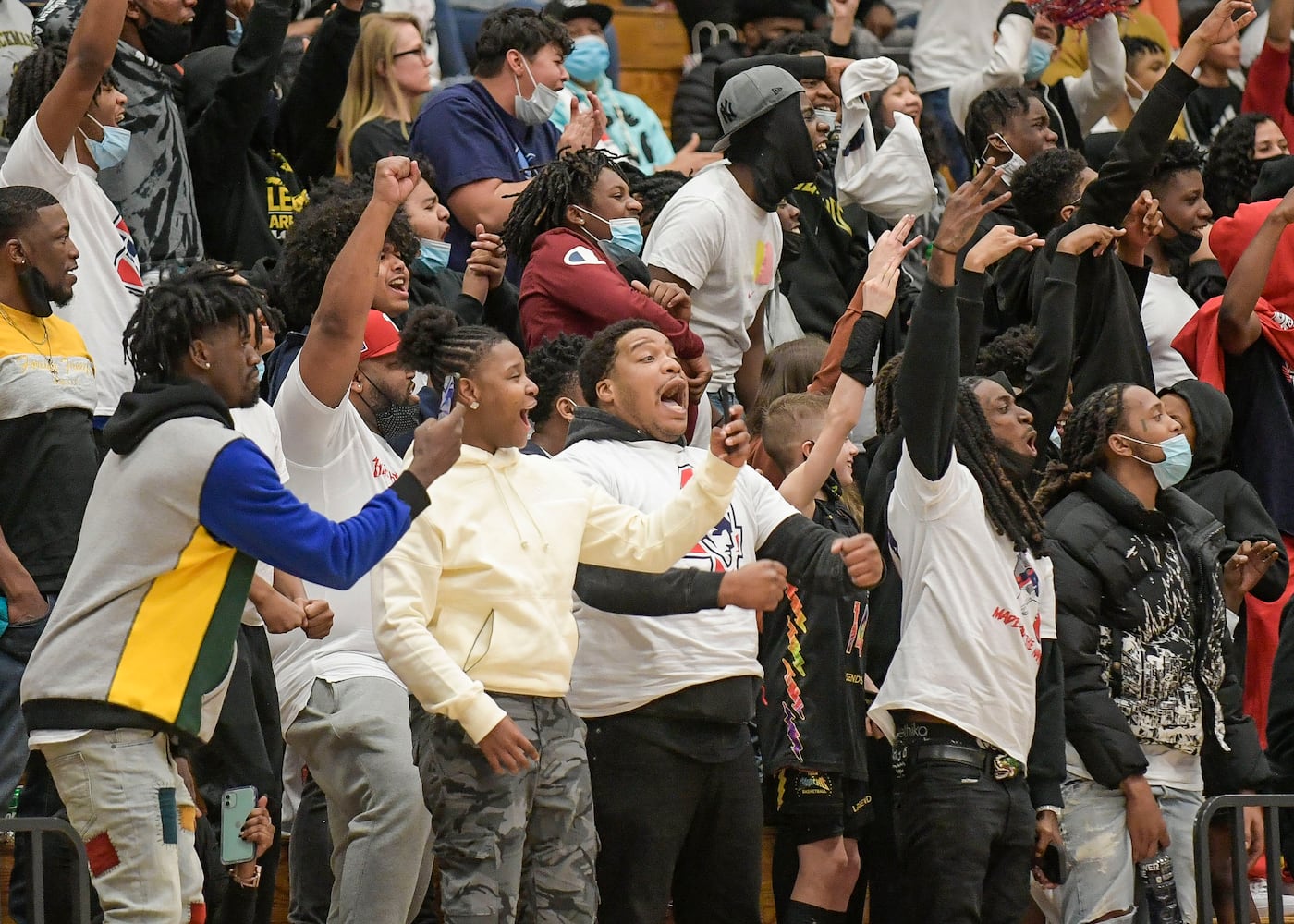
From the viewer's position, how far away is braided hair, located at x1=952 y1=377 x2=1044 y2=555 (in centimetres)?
543

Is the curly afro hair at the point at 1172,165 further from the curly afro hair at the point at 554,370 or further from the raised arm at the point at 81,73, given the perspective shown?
the raised arm at the point at 81,73

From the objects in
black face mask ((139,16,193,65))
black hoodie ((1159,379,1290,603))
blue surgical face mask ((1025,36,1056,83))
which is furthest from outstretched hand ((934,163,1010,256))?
blue surgical face mask ((1025,36,1056,83))

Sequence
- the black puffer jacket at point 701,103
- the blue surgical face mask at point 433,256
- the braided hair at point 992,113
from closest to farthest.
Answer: the blue surgical face mask at point 433,256 → the braided hair at point 992,113 → the black puffer jacket at point 701,103

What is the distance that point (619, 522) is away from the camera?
457cm

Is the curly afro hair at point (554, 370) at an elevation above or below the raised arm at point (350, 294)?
below

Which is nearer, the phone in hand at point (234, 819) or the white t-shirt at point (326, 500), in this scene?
the phone in hand at point (234, 819)

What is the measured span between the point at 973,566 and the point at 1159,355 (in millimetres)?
2860

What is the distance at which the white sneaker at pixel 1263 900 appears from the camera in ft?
20.7

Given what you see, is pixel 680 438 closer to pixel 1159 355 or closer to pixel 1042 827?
pixel 1042 827

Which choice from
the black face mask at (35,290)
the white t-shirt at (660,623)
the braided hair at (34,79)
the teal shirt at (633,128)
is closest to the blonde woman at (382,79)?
the teal shirt at (633,128)

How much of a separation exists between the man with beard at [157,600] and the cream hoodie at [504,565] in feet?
0.99

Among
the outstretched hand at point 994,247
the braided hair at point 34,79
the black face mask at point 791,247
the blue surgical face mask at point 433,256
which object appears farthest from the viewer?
the black face mask at point 791,247

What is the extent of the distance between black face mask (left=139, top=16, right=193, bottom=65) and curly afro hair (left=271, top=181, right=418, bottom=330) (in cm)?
142

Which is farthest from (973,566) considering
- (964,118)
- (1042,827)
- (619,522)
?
(964,118)
